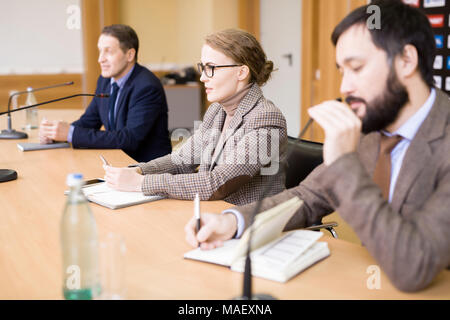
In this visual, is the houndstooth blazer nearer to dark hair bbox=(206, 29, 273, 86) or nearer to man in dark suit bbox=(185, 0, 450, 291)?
dark hair bbox=(206, 29, 273, 86)

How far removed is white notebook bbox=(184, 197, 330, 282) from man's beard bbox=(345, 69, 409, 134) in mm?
269

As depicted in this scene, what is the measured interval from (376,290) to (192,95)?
17.0 ft

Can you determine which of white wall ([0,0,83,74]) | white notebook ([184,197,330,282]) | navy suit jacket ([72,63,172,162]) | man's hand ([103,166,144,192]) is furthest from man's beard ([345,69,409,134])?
white wall ([0,0,83,74])

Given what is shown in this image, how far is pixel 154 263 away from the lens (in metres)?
1.26

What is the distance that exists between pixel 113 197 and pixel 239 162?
468 millimetres

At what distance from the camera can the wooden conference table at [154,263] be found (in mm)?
1104

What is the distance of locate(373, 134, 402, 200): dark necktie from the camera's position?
52.7 inches

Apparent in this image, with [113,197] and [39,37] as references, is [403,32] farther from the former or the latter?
[39,37]

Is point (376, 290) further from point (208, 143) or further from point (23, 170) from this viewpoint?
point (23, 170)

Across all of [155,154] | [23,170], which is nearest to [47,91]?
[155,154]

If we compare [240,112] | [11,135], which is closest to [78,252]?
[240,112]

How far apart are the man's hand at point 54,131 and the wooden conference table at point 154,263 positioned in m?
0.94

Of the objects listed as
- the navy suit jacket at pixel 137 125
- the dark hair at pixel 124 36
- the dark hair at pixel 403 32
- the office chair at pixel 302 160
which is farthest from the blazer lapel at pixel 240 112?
the dark hair at pixel 124 36
